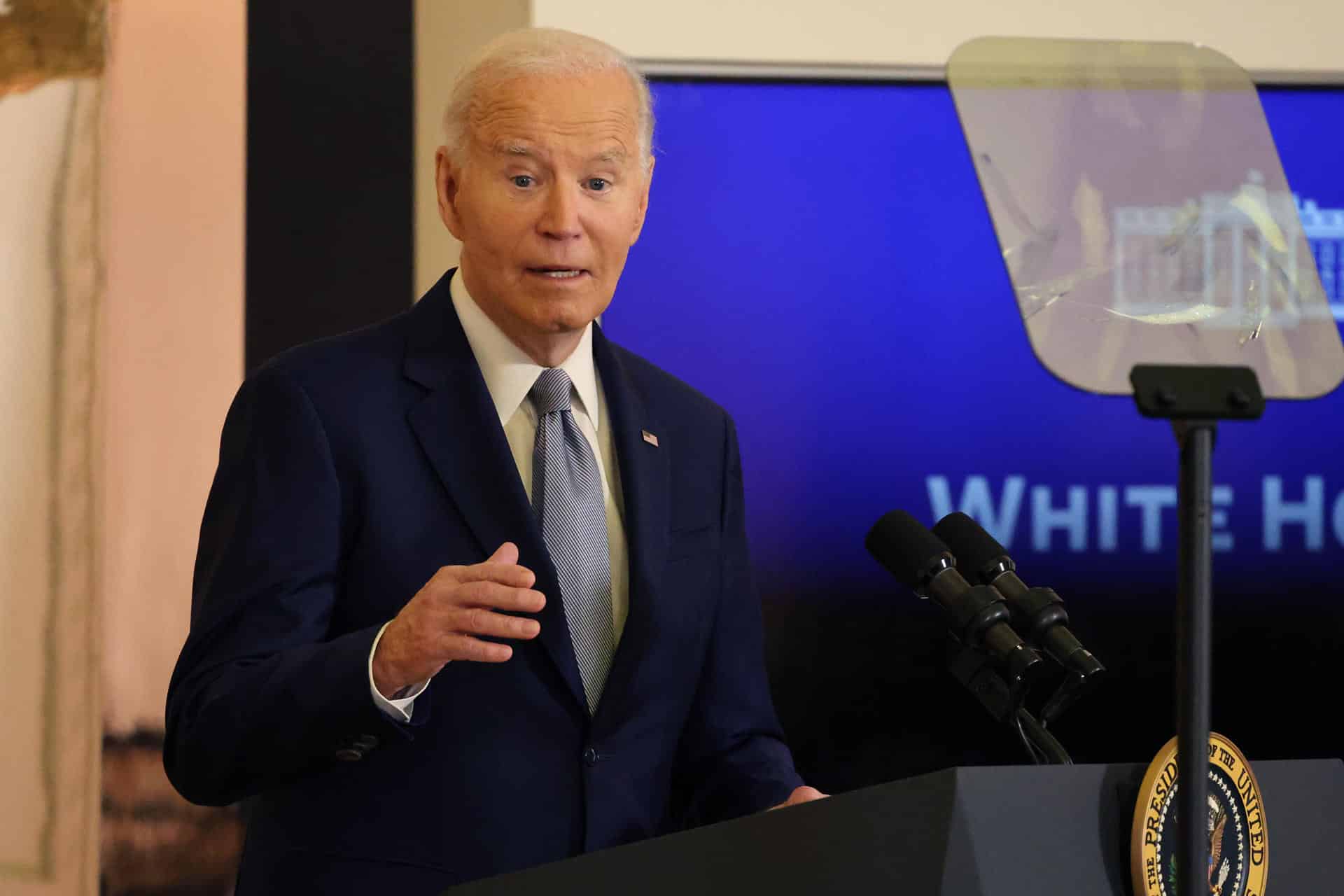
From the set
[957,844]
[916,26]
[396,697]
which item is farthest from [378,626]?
[916,26]

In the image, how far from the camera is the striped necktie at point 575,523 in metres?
1.65

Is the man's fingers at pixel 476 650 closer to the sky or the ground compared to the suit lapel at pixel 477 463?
closer to the ground

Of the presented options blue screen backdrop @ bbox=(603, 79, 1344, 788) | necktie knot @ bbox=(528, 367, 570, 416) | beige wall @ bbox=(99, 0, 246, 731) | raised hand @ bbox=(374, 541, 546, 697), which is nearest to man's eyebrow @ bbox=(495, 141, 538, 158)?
necktie knot @ bbox=(528, 367, 570, 416)

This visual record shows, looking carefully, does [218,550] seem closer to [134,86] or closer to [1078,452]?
[134,86]

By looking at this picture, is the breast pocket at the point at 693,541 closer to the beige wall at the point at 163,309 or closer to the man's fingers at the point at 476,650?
the man's fingers at the point at 476,650

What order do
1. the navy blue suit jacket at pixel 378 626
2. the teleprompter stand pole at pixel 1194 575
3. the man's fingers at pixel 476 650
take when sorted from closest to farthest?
the teleprompter stand pole at pixel 1194 575
the man's fingers at pixel 476 650
the navy blue suit jacket at pixel 378 626

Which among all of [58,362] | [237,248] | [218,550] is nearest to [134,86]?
[237,248]

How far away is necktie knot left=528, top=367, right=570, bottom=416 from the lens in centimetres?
173

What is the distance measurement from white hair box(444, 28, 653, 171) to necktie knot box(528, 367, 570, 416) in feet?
0.82

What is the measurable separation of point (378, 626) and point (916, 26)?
70.7 inches

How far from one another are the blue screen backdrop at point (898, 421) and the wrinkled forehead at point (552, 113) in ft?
3.34

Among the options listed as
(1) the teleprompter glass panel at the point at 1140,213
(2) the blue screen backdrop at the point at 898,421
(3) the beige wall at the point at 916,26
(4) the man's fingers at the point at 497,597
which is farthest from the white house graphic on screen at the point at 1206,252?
(3) the beige wall at the point at 916,26

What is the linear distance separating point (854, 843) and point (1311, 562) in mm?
2047

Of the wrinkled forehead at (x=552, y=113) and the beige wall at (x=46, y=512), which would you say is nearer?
the wrinkled forehead at (x=552, y=113)
